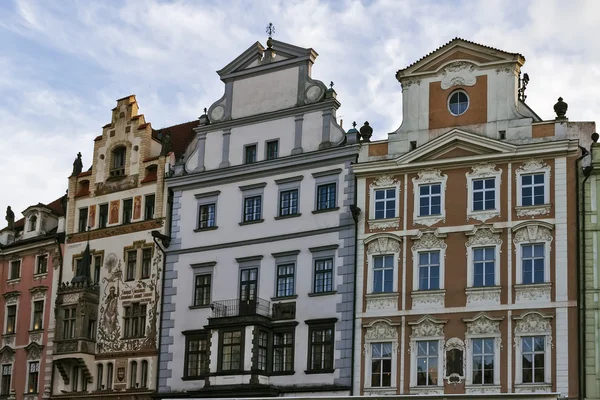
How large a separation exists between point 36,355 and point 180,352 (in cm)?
924

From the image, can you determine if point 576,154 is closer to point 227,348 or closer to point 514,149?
point 514,149

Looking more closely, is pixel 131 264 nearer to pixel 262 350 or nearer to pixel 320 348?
pixel 262 350

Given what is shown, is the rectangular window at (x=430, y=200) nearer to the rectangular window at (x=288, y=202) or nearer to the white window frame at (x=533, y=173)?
the white window frame at (x=533, y=173)

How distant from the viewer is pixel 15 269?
59125 mm

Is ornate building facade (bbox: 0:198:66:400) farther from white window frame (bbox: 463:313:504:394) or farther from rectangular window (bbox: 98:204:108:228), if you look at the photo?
white window frame (bbox: 463:313:504:394)

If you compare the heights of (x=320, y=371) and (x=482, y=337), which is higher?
(x=482, y=337)

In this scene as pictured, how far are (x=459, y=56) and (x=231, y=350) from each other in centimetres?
1511

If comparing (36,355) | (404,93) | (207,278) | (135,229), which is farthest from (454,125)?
(36,355)

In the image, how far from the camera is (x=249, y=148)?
2035 inches

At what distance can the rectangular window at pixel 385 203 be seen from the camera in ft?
154

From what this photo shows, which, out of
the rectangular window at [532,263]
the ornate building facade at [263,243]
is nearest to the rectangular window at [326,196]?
the ornate building facade at [263,243]

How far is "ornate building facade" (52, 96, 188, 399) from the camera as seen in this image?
52438 mm

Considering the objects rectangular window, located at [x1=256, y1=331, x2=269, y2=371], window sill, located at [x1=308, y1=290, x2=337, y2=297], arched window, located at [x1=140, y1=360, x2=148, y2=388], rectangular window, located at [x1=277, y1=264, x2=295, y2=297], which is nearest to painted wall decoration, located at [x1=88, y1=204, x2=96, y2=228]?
arched window, located at [x1=140, y1=360, x2=148, y2=388]

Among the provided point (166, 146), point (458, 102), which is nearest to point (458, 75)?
point (458, 102)
